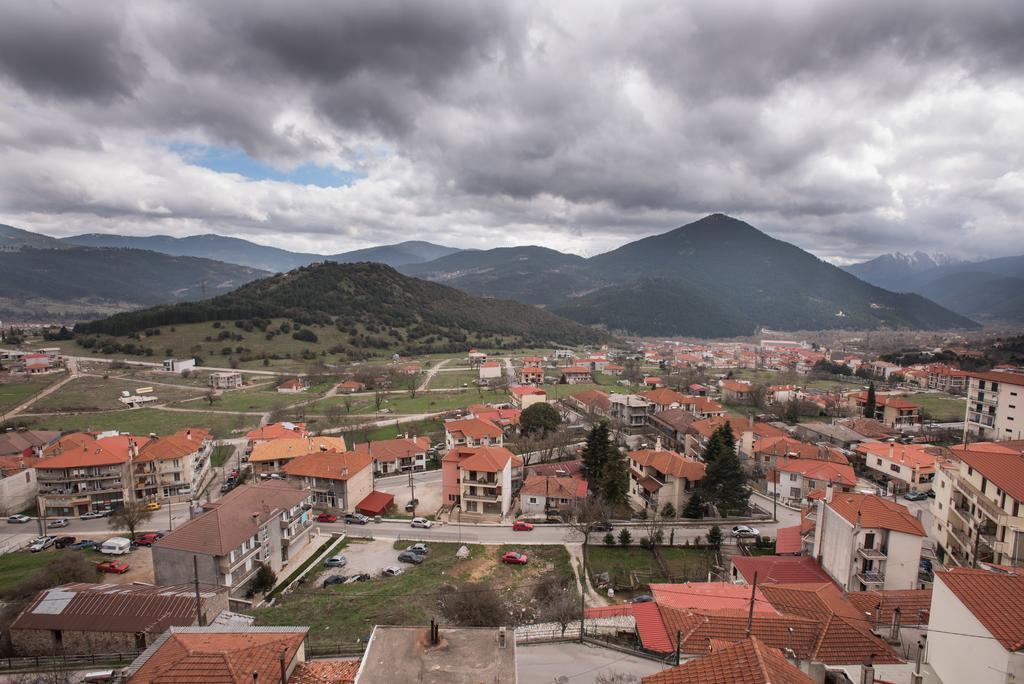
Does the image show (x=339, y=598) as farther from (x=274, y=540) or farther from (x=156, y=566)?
(x=156, y=566)

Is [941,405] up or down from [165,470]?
up

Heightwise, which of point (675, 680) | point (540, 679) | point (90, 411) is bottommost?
point (90, 411)

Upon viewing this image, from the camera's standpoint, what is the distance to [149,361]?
9025 cm

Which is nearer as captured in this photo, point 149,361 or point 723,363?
point 149,361

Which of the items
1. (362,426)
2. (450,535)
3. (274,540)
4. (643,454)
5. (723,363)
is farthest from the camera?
(723,363)

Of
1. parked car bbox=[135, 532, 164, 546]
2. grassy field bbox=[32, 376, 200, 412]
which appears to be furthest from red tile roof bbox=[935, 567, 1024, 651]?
grassy field bbox=[32, 376, 200, 412]

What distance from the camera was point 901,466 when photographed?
126 ft

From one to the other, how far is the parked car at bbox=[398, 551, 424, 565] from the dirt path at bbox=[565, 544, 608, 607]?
7.82 m

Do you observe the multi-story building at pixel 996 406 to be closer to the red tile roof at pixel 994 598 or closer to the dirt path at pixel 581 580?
the dirt path at pixel 581 580

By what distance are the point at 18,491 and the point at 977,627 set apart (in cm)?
4942

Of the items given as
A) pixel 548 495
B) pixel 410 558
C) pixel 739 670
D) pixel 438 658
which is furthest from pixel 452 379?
pixel 739 670

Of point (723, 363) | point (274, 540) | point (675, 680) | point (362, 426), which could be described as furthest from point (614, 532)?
point (723, 363)

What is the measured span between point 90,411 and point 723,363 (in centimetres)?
10897

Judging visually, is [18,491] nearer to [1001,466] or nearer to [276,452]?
[276,452]
